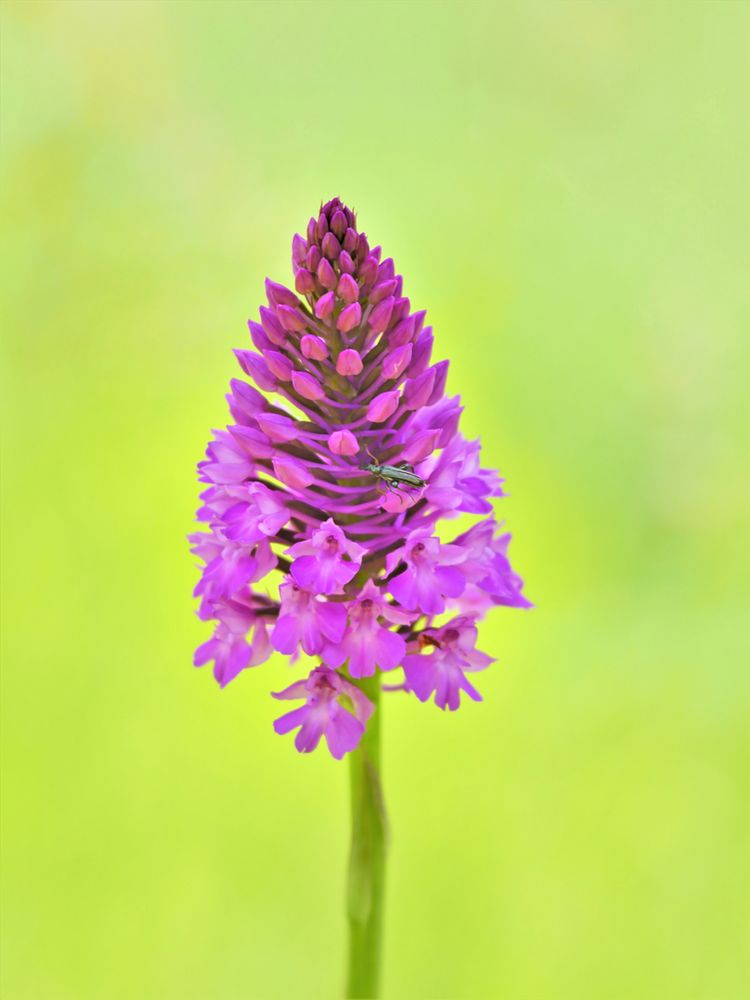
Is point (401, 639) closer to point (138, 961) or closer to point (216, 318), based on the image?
point (138, 961)

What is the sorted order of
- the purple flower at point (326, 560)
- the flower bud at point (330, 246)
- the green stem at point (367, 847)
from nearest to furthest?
the purple flower at point (326, 560)
the flower bud at point (330, 246)
the green stem at point (367, 847)

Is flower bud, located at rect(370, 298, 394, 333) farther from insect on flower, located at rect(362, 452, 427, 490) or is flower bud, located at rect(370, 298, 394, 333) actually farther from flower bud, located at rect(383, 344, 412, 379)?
insect on flower, located at rect(362, 452, 427, 490)

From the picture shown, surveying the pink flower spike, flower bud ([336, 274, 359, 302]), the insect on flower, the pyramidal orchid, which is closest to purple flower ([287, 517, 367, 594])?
the pyramidal orchid

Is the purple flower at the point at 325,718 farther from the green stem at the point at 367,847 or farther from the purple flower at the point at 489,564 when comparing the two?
the purple flower at the point at 489,564

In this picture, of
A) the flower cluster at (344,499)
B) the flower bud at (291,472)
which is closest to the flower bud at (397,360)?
the flower cluster at (344,499)

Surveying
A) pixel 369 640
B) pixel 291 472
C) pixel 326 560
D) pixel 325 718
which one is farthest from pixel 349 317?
pixel 325 718

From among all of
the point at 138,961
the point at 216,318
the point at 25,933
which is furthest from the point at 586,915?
the point at 216,318

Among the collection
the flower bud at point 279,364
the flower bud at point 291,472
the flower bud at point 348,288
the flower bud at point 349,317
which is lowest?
the flower bud at point 291,472
